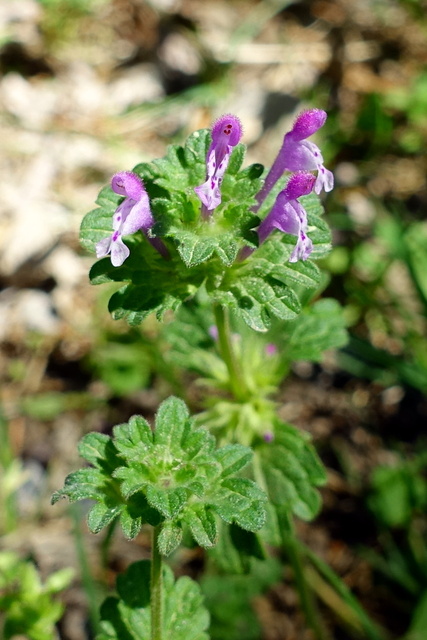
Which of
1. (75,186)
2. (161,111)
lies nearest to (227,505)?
(75,186)

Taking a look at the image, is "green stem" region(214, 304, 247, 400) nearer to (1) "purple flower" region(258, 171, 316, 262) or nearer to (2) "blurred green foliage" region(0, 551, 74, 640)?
(1) "purple flower" region(258, 171, 316, 262)

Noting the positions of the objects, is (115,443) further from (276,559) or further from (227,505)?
(276,559)

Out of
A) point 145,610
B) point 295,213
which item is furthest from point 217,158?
point 145,610

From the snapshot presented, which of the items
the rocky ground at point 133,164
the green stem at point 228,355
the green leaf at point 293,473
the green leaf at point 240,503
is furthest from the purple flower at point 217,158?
the rocky ground at point 133,164

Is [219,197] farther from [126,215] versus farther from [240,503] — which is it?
[240,503]

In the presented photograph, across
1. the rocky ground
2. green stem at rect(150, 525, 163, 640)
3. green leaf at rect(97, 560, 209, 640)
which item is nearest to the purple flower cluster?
green stem at rect(150, 525, 163, 640)
